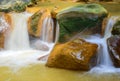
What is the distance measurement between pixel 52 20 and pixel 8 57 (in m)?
1.54

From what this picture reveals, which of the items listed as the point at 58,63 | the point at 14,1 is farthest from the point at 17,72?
the point at 14,1

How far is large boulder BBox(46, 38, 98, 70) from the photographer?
23.1ft

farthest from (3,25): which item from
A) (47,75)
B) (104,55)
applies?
(104,55)

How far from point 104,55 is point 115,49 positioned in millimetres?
319

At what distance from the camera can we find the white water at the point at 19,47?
7824mm

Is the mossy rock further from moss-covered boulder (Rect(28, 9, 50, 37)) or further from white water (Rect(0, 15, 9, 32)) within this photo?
moss-covered boulder (Rect(28, 9, 50, 37))

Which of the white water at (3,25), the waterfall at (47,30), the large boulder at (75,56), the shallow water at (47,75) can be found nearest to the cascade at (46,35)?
the waterfall at (47,30)

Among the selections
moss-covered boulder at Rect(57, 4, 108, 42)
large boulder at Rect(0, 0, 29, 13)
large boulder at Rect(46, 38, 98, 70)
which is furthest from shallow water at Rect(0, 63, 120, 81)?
large boulder at Rect(0, 0, 29, 13)

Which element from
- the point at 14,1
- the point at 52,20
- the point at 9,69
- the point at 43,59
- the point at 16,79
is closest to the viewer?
the point at 16,79

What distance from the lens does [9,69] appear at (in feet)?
23.6

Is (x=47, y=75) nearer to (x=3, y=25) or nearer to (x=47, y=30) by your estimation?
(x=47, y=30)

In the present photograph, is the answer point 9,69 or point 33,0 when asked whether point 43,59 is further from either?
point 33,0

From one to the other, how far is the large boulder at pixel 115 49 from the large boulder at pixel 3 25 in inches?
114

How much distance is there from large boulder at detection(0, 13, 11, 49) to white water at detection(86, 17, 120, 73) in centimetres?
233
